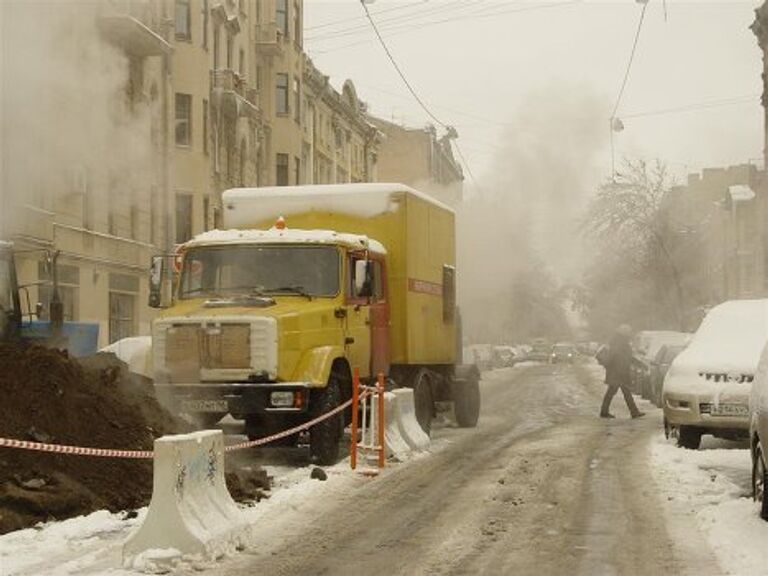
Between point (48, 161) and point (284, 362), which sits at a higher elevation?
point (48, 161)

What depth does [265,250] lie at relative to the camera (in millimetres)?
12969

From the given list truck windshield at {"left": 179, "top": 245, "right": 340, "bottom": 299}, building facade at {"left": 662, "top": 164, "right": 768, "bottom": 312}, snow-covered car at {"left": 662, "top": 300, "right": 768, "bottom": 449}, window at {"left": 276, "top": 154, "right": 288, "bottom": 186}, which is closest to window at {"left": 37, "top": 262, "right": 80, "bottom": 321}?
truck windshield at {"left": 179, "top": 245, "right": 340, "bottom": 299}

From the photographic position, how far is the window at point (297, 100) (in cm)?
4674

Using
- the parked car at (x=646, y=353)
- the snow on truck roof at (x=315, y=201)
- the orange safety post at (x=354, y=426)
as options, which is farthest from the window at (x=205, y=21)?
→ the orange safety post at (x=354, y=426)

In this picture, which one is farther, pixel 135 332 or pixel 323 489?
pixel 135 332

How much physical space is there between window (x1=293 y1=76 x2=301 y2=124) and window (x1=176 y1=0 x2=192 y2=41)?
39.0 ft

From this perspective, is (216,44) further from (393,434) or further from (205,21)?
(393,434)

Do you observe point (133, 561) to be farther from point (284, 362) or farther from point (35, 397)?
point (284, 362)

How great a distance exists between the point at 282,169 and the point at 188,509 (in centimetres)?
3795

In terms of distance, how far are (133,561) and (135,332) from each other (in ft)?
78.8

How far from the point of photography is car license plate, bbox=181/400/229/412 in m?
12.0

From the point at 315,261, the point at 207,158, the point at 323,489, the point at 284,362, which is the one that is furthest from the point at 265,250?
the point at 207,158

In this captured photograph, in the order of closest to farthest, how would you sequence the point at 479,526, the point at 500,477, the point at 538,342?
the point at 479,526, the point at 500,477, the point at 538,342

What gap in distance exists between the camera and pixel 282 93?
45844 millimetres
